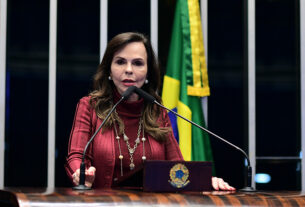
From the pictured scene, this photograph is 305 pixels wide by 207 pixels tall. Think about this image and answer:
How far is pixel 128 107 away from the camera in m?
2.23

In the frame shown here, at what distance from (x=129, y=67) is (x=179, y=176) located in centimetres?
78

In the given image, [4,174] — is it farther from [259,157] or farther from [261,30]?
[261,30]

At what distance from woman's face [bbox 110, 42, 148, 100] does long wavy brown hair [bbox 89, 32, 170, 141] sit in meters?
0.03

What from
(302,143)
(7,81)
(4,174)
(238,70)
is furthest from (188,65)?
(4,174)

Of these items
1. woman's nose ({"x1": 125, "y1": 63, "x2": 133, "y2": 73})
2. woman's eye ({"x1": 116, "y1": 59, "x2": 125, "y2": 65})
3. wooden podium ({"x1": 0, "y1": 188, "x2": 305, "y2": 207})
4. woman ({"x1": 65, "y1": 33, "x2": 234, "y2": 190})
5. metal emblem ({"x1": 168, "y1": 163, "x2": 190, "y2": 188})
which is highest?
woman's eye ({"x1": 116, "y1": 59, "x2": 125, "y2": 65})

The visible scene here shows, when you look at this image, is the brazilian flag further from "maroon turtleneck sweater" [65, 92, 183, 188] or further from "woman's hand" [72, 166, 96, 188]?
"woman's hand" [72, 166, 96, 188]

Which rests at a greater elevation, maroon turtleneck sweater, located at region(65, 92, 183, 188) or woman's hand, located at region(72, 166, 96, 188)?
maroon turtleneck sweater, located at region(65, 92, 183, 188)

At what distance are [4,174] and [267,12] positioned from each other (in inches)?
89.4

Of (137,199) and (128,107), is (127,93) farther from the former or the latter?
(137,199)

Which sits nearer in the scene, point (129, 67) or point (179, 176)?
point (179, 176)

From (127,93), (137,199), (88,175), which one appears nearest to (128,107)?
(127,93)

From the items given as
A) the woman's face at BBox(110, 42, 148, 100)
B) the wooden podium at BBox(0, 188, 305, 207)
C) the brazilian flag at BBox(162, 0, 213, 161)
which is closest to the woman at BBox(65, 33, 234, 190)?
the woman's face at BBox(110, 42, 148, 100)

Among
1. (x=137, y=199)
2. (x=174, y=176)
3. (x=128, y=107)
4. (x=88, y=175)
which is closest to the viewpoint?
Answer: (x=137, y=199)

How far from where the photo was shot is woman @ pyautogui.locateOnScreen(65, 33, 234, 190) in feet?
6.93
